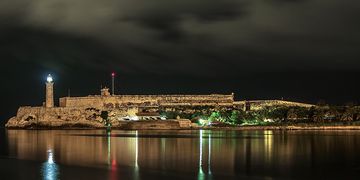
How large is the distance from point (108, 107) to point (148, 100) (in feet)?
25.0

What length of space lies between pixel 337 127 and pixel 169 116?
28939mm

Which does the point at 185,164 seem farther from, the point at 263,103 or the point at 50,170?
the point at 263,103

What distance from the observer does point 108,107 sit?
327ft

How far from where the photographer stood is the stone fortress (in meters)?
95.9

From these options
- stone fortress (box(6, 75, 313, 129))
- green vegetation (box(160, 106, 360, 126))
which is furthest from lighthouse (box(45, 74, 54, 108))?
green vegetation (box(160, 106, 360, 126))

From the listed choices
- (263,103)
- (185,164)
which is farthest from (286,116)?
(185,164)

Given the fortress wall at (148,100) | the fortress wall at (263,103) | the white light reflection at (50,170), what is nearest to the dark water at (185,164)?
the white light reflection at (50,170)

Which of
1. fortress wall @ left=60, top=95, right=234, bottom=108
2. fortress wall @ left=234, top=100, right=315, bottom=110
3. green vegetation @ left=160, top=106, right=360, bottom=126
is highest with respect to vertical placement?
fortress wall @ left=60, top=95, right=234, bottom=108

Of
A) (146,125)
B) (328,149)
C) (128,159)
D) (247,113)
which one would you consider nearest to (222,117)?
(247,113)

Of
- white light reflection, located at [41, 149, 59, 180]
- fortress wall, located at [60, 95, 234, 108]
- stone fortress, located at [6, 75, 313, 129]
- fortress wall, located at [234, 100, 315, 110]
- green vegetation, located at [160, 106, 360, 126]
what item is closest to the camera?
white light reflection, located at [41, 149, 59, 180]

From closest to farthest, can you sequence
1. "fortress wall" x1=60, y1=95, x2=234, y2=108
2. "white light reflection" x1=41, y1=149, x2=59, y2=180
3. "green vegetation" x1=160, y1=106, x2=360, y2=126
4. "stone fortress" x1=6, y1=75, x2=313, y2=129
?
"white light reflection" x1=41, y1=149, x2=59, y2=180 → "green vegetation" x1=160, y1=106, x2=360, y2=126 → "stone fortress" x1=6, y1=75, x2=313, y2=129 → "fortress wall" x1=60, y1=95, x2=234, y2=108

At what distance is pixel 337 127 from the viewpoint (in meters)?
73.2

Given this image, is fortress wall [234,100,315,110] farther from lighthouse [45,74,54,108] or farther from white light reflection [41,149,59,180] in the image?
white light reflection [41,149,59,180]

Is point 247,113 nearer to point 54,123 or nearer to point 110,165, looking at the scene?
point 54,123
